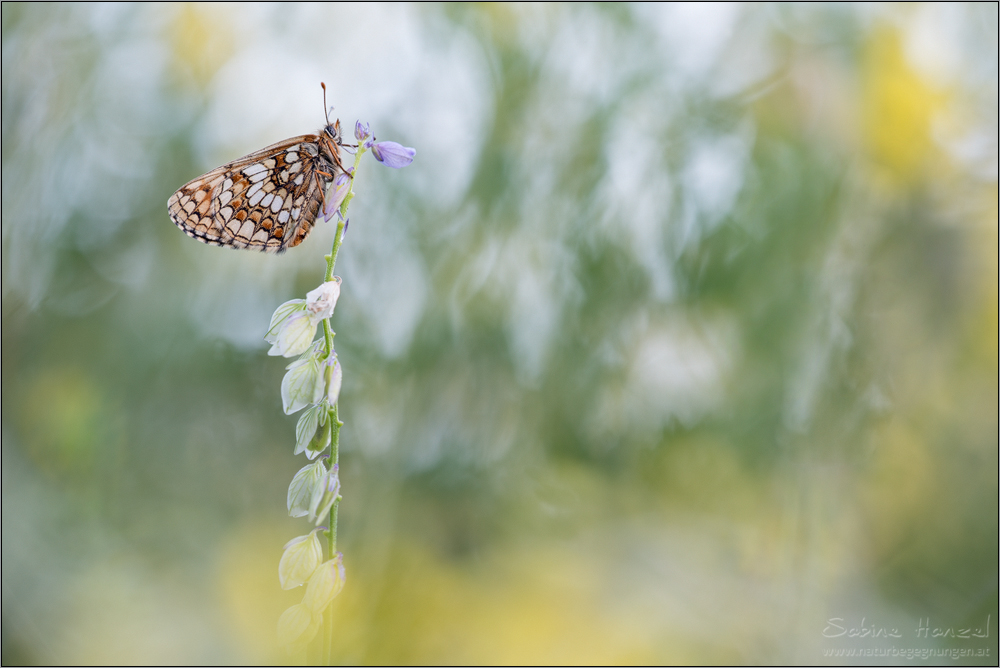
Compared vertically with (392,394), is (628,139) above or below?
above

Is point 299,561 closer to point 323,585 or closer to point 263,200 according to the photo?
point 323,585

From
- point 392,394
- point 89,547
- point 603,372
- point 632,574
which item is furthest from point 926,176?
point 89,547

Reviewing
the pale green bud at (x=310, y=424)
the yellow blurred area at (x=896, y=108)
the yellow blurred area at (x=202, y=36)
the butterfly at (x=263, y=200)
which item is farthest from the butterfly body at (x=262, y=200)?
the yellow blurred area at (x=896, y=108)

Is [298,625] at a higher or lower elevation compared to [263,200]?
lower

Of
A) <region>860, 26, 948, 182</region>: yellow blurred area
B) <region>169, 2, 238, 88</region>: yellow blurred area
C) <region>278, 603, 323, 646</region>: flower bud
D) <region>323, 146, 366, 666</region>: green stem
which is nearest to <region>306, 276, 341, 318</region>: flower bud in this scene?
<region>323, 146, 366, 666</region>: green stem

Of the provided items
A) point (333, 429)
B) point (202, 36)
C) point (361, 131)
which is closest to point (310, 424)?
point (333, 429)

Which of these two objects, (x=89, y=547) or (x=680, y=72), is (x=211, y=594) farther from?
(x=680, y=72)
